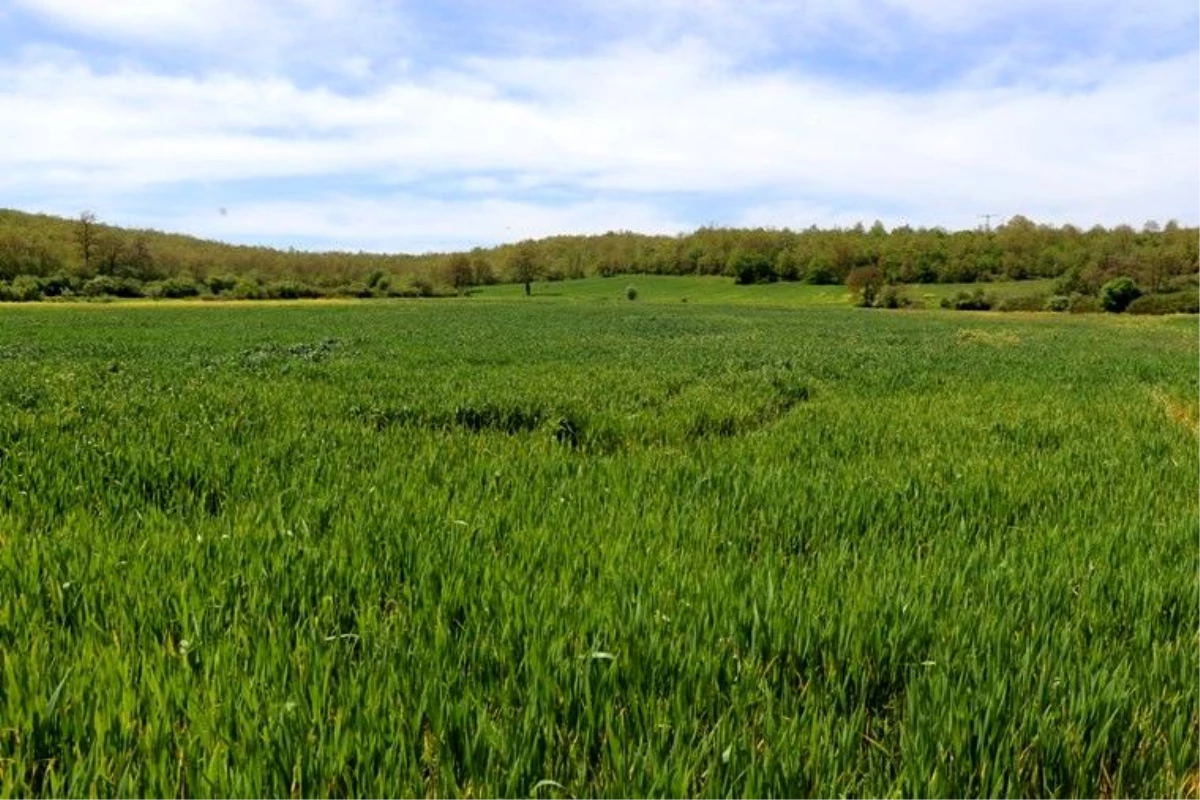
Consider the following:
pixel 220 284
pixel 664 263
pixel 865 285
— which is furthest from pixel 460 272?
pixel 865 285

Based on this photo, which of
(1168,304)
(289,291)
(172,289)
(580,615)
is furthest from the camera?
(289,291)

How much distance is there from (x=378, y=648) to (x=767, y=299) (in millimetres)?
131037

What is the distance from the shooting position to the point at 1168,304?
296ft

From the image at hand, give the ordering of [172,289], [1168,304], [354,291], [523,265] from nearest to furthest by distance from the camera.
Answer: [1168,304], [172,289], [354,291], [523,265]

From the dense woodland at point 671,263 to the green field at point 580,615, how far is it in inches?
4034

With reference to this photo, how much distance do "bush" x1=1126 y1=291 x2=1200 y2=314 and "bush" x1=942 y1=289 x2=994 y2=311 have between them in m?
17.4

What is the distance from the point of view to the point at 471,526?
4.55m

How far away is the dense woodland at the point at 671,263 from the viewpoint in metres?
114

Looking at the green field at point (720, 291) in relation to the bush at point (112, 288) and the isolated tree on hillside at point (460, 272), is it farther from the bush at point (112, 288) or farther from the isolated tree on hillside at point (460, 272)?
the bush at point (112, 288)

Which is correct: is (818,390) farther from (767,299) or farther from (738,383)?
(767,299)

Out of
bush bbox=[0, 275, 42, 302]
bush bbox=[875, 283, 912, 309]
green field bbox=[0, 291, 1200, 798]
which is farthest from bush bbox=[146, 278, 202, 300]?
green field bbox=[0, 291, 1200, 798]

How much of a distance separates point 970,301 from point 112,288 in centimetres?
11306

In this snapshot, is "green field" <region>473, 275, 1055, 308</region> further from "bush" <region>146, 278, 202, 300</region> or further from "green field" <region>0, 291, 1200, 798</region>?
"green field" <region>0, 291, 1200, 798</region>

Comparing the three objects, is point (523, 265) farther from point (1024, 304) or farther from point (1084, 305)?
point (1084, 305)
